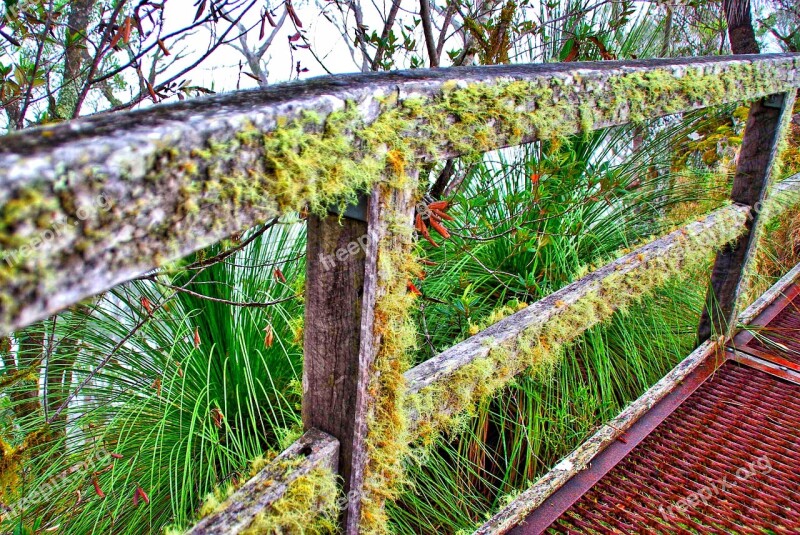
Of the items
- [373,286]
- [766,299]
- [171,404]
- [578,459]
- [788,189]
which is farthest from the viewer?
[788,189]

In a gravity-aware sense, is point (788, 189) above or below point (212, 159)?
below

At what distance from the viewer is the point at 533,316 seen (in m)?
1.38

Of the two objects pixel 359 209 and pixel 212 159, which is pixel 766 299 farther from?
pixel 212 159

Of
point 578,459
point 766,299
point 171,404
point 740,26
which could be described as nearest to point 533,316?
point 578,459

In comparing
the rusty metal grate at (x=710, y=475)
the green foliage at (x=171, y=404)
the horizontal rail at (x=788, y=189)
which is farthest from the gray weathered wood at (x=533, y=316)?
the horizontal rail at (x=788, y=189)

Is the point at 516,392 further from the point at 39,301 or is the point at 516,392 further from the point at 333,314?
the point at 39,301

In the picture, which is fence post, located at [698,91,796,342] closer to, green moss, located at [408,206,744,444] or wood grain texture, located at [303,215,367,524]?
green moss, located at [408,206,744,444]

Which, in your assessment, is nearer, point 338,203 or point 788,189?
point 338,203

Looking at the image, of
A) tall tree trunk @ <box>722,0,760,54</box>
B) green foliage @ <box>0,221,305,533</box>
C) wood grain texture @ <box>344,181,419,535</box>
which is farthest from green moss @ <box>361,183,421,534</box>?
tall tree trunk @ <box>722,0,760,54</box>

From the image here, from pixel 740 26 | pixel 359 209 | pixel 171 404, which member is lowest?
pixel 171 404

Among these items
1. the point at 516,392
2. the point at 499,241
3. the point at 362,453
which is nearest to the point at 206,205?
the point at 362,453

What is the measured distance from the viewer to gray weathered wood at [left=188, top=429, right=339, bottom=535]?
0.78m

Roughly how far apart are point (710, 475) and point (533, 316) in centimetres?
76

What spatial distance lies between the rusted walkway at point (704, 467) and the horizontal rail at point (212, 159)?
3.21 feet
